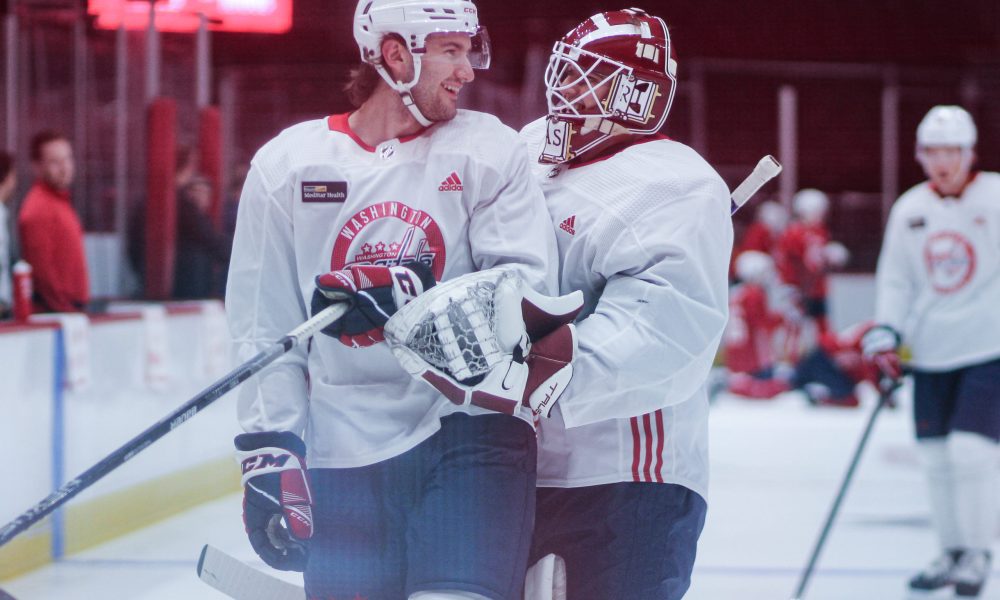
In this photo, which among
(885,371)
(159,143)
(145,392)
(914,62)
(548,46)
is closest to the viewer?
(885,371)

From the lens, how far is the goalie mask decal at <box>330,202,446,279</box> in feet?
5.79

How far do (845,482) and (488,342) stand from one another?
2391 millimetres

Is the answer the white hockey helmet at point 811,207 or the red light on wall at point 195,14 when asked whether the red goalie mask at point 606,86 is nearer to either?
the red light on wall at point 195,14

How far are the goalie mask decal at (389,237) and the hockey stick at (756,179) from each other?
1.46 ft

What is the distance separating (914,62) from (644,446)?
10.2m

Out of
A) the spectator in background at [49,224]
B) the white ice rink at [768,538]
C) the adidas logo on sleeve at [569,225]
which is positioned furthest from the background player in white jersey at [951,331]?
the spectator in background at [49,224]

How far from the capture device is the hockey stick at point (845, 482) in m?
3.52

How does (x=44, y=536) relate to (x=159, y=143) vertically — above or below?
below

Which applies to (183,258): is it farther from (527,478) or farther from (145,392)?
(527,478)

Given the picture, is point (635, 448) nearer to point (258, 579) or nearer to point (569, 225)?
point (569, 225)

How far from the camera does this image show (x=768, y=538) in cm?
464

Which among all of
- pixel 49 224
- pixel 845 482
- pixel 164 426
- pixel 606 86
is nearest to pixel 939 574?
pixel 845 482

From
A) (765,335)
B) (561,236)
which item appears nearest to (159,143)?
(561,236)

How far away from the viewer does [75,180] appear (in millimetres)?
5219
